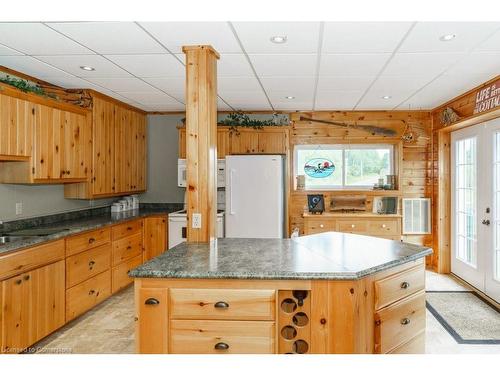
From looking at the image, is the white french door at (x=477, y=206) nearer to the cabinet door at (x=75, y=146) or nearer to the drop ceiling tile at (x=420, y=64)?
the drop ceiling tile at (x=420, y=64)

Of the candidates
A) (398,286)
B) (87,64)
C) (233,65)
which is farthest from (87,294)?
(398,286)

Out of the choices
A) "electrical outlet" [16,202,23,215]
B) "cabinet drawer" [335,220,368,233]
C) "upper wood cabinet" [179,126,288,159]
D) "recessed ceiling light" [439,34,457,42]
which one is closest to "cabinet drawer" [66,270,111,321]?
"electrical outlet" [16,202,23,215]

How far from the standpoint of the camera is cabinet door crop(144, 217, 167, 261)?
4863 millimetres

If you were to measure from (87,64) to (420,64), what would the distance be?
9.27 feet

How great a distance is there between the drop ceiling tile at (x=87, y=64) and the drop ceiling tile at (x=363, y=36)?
1.79 meters

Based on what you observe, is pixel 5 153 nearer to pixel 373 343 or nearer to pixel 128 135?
pixel 128 135

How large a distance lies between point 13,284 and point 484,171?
450 centimetres

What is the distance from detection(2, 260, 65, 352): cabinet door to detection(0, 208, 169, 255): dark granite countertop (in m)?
0.22

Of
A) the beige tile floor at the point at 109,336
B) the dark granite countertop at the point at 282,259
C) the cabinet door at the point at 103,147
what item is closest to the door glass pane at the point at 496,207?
the beige tile floor at the point at 109,336

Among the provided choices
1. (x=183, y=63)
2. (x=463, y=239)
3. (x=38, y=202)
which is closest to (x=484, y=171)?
(x=463, y=239)

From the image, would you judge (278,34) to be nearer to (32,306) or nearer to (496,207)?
(32,306)

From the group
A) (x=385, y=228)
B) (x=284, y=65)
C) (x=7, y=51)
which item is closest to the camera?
(x=7, y=51)

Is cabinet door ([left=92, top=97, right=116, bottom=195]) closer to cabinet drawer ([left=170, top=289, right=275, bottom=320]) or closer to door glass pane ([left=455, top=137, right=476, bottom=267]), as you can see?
cabinet drawer ([left=170, top=289, right=275, bottom=320])

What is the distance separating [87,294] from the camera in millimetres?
3553
